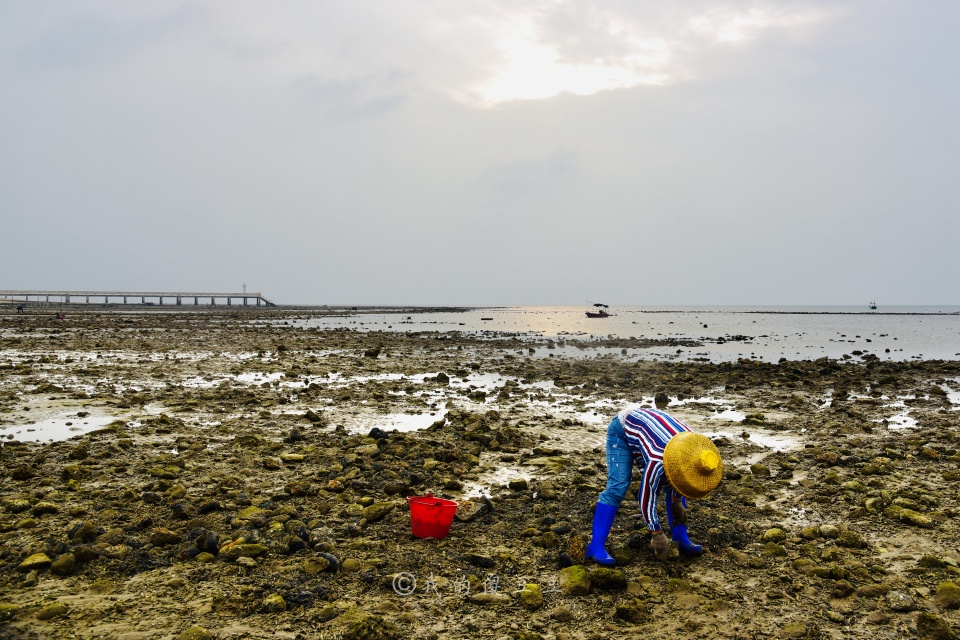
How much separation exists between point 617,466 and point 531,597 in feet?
5.02

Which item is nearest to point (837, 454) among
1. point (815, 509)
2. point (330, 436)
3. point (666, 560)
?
point (815, 509)

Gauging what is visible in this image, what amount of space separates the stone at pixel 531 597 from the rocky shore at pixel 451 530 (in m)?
0.02

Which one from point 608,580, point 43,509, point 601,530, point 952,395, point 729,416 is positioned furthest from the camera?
point 952,395

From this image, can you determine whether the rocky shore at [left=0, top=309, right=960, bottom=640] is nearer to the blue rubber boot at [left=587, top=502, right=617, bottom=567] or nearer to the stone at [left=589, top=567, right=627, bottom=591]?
the stone at [left=589, top=567, right=627, bottom=591]

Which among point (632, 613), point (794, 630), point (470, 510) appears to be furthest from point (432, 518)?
point (794, 630)

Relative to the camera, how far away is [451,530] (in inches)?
254

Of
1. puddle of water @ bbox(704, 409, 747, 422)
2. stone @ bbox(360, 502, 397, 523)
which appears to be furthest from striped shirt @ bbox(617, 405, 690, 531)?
puddle of water @ bbox(704, 409, 747, 422)

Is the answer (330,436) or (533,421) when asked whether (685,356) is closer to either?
(533,421)

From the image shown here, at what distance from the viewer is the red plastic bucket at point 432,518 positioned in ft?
20.2

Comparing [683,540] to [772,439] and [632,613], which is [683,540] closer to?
[632,613]

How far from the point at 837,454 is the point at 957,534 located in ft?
11.2

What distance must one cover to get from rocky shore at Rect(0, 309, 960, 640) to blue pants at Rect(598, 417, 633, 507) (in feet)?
1.81

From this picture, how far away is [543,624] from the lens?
182 inches

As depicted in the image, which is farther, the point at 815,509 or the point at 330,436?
the point at 330,436
